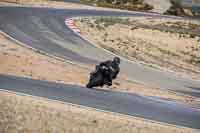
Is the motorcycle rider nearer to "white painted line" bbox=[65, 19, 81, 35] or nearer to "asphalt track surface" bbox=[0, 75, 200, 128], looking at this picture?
"asphalt track surface" bbox=[0, 75, 200, 128]

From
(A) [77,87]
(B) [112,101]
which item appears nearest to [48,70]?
(A) [77,87]

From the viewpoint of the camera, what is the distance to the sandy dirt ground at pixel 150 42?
3853 centimetres

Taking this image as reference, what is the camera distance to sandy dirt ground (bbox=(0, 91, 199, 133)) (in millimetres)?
15141

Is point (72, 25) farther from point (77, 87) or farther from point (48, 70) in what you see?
point (77, 87)

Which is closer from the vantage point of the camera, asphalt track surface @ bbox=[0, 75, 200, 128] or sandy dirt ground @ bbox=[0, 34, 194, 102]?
asphalt track surface @ bbox=[0, 75, 200, 128]

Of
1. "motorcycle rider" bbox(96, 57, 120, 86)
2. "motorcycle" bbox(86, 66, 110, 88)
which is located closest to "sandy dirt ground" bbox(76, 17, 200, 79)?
"motorcycle rider" bbox(96, 57, 120, 86)

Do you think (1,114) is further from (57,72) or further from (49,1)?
(49,1)

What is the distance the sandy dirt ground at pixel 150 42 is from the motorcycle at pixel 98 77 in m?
13.8

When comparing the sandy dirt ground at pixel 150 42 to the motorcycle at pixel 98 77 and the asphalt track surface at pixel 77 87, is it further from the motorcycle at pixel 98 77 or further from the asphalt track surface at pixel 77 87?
the motorcycle at pixel 98 77

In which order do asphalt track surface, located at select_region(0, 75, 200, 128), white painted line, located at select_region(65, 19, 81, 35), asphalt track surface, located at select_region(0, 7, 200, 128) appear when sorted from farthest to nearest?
white painted line, located at select_region(65, 19, 81, 35), asphalt track surface, located at select_region(0, 7, 200, 128), asphalt track surface, located at select_region(0, 75, 200, 128)

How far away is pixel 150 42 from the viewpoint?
145 feet

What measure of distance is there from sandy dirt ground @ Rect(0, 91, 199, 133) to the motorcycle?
16.7ft

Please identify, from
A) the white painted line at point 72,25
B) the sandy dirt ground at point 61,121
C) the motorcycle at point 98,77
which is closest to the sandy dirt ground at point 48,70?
the motorcycle at point 98,77

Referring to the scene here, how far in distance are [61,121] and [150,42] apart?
2919 cm
